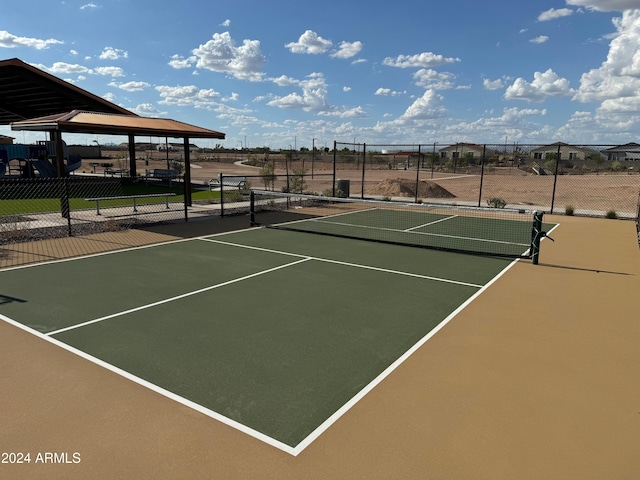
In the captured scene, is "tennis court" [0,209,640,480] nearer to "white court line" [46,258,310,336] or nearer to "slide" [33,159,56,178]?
"white court line" [46,258,310,336]

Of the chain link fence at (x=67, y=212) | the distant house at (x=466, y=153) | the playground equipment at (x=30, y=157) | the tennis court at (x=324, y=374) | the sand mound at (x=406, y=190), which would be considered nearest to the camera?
the tennis court at (x=324, y=374)

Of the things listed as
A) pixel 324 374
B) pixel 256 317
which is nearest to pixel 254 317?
pixel 256 317

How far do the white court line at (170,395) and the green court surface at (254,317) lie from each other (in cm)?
2

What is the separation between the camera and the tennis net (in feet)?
40.7

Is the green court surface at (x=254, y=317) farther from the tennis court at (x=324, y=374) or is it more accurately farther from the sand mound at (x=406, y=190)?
the sand mound at (x=406, y=190)

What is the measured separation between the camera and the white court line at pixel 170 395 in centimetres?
382

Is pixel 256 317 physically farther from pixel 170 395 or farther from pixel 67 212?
pixel 67 212

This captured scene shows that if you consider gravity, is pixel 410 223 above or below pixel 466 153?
below

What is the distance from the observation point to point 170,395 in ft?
14.9

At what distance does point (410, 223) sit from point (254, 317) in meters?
11.2

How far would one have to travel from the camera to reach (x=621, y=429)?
4.06 meters

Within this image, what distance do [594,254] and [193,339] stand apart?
34.8 feet

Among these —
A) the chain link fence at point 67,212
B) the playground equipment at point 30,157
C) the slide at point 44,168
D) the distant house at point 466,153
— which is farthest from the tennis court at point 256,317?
the distant house at point 466,153

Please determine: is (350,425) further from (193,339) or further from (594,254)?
(594,254)
